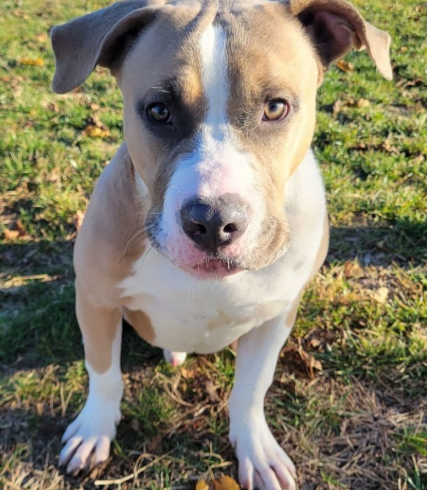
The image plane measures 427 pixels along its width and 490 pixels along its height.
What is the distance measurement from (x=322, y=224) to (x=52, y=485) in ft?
5.66

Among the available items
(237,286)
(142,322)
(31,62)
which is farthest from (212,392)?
(31,62)

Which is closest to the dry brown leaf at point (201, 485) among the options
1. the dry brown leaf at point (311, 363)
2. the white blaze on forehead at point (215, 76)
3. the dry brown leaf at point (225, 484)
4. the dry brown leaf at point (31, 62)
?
the dry brown leaf at point (225, 484)

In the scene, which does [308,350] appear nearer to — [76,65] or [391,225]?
[391,225]

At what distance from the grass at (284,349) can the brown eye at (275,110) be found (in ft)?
5.19

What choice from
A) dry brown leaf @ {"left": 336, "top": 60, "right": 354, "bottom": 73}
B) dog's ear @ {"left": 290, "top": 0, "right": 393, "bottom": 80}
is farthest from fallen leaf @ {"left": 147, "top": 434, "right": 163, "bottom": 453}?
dry brown leaf @ {"left": 336, "top": 60, "right": 354, "bottom": 73}

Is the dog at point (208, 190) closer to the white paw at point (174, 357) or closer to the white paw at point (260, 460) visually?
the white paw at point (260, 460)

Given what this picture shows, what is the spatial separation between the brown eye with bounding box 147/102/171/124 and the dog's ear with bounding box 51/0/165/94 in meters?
0.28

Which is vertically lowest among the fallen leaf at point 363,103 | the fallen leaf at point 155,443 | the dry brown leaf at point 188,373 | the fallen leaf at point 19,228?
the fallen leaf at point 155,443

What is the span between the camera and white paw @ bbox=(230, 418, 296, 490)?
2713mm

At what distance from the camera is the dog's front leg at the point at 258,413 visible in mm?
2713

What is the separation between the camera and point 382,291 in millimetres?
3541

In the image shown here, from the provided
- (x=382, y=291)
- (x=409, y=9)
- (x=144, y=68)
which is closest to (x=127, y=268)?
(x=144, y=68)

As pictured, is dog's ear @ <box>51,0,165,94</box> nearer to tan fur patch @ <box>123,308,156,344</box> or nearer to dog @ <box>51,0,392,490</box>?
dog @ <box>51,0,392,490</box>

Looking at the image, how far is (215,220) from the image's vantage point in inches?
68.9
